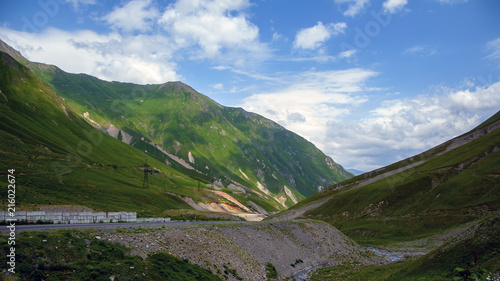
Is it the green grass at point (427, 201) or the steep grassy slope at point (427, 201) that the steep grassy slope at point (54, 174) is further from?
the green grass at point (427, 201)

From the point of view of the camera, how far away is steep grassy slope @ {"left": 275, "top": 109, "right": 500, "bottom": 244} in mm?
91562

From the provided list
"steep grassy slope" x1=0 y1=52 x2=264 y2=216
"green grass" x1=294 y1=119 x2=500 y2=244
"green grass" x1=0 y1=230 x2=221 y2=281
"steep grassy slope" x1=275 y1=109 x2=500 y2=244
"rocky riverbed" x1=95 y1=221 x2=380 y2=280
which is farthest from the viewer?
"steep grassy slope" x1=0 y1=52 x2=264 y2=216

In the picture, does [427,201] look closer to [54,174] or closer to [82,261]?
[82,261]

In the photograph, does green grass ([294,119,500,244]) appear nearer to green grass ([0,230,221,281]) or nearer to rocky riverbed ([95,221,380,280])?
rocky riverbed ([95,221,380,280])

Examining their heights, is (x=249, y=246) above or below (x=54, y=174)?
below

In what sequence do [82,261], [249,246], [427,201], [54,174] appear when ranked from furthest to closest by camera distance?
[54,174] → [427,201] → [249,246] → [82,261]

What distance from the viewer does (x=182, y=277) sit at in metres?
32.0

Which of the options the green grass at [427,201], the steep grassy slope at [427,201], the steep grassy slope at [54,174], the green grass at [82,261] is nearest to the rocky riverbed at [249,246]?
the green grass at [82,261]

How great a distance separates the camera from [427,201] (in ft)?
355

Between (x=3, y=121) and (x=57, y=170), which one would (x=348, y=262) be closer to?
(x=57, y=170)

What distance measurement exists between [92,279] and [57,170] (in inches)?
4916

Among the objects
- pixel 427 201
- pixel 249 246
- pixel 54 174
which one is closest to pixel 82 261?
pixel 249 246

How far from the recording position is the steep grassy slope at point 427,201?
91562 mm

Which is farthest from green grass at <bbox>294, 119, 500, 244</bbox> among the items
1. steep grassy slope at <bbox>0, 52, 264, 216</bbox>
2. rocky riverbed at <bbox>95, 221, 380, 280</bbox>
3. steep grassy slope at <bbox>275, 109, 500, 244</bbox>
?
steep grassy slope at <bbox>0, 52, 264, 216</bbox>
